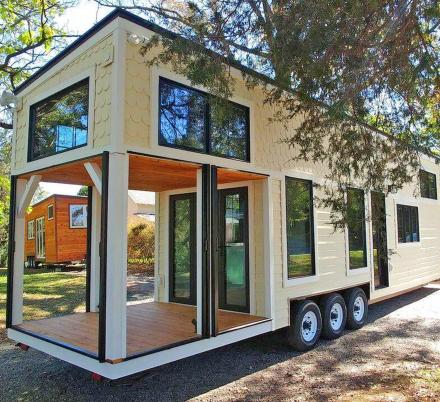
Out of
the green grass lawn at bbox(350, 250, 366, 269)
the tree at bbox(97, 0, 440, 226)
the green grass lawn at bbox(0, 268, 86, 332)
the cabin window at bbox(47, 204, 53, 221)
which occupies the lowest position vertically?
the green grass lawn at bbox(0, 268, 86, 332)

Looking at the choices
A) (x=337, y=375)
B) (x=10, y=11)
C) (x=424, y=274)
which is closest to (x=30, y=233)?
(x=10, y=11)

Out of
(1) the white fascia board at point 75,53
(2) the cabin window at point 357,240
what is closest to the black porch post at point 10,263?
(1) the white fascia board at point 75,53

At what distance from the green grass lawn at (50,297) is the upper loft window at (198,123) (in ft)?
17.6

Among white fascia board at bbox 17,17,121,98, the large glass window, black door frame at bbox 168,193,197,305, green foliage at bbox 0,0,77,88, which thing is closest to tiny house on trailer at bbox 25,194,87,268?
green foliage at bbox 0,0,77,88

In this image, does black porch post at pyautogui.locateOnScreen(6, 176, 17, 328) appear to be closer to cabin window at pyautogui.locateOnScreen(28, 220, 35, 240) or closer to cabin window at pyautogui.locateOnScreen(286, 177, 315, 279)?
cabin window at pyautogui.locateOnScreen(286, 177, 315, 279)

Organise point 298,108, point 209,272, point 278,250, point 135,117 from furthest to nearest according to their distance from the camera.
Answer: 1. point 278,250
2. point 298,108
3. point 209,272
4. point 135,117

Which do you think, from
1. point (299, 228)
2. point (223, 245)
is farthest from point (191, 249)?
point (299, 228)

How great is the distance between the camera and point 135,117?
4395 millimetres

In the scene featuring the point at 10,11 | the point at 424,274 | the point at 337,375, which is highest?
the point at 10,11

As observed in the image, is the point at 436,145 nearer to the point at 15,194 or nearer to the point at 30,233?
the point at 15,194

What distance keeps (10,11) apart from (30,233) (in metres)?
14.5

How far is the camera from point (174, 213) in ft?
25.9

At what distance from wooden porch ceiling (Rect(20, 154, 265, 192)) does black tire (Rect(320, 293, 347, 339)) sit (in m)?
2.46

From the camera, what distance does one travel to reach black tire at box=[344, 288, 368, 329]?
7555 millimetres
